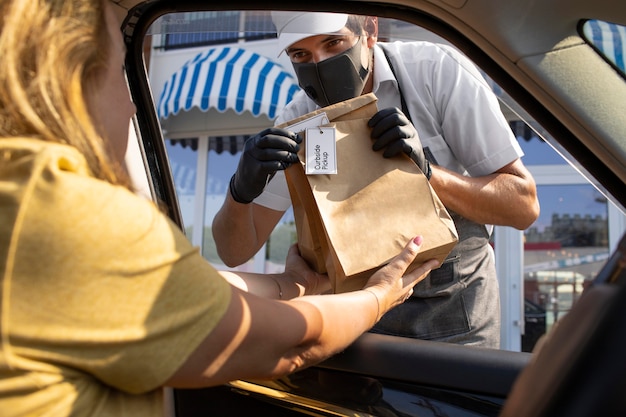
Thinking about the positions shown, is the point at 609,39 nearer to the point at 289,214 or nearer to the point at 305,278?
the point at 305,278

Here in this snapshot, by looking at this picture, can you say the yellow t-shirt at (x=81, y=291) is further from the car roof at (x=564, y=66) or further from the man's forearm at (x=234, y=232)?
the man's forearm at (x=234, y=232)

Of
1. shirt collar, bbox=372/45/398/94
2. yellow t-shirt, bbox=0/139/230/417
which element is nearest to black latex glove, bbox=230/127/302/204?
shirt collar, bbox=372/45/398/94

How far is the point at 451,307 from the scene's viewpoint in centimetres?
208

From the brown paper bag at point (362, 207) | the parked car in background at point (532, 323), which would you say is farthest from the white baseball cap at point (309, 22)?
the parked car in background at point (532, 323)

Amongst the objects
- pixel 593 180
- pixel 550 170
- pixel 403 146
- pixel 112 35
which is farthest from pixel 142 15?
pixel 550 170

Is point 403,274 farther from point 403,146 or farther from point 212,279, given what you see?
point 212,279

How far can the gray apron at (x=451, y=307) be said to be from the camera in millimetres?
2061

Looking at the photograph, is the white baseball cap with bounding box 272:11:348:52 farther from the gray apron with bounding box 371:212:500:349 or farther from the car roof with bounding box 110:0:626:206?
the gray apron with bounding box 371:212:500:349

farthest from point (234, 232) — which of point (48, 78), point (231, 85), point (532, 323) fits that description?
point (532, 323)

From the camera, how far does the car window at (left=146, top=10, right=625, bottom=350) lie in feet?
19.8

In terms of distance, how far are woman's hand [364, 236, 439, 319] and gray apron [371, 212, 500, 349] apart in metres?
0.60

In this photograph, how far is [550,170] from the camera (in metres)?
6.08

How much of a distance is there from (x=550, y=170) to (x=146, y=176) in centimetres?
497

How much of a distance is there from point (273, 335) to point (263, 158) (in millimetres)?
676
